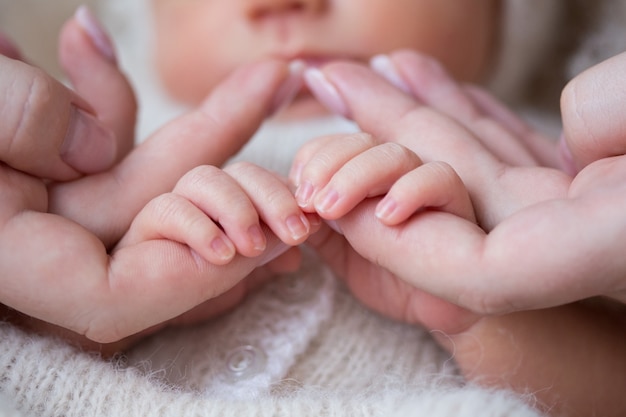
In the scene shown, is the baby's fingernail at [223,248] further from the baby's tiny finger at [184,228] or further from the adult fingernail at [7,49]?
the adult fingernail at [7,49]

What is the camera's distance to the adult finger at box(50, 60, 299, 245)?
0.64 meters

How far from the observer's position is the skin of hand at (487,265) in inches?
18.9

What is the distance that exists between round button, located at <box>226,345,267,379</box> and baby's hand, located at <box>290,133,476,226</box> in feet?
0.64

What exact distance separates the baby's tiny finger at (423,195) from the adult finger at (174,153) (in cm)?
23

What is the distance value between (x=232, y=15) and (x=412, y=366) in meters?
0.52

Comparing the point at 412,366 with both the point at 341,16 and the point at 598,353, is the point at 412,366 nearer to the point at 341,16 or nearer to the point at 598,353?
the point at 598,353

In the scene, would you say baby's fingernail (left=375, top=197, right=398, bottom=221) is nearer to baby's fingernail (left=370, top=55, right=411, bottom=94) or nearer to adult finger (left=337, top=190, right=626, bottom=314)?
adult finger (left=337, top=190, right=626, bottom=314)

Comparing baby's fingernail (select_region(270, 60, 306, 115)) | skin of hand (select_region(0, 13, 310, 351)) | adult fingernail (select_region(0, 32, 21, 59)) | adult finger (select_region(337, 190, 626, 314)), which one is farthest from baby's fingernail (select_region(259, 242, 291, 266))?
adult fingernail (select_region(0, 32, 21, 59))

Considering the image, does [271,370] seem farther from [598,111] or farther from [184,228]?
[598,111]

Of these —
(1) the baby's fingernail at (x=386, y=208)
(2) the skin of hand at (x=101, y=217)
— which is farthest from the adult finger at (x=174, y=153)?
(1) the baby's fingernail at (x=386, y=208)

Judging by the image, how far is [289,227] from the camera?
550mm

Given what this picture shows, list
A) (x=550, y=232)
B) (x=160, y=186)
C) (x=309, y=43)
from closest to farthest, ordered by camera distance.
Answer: (x=550, y=232)
(x=160, y=186)
(x=309, y=43)

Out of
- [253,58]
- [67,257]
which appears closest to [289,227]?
[67,257]

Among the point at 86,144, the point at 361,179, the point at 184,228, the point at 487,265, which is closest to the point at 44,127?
the point at 86,144
